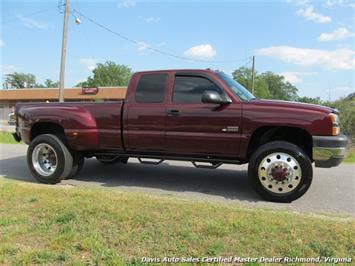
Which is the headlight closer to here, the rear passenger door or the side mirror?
the side mirror

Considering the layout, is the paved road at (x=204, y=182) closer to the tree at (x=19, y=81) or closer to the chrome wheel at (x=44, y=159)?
the chrome wheel at (x=44, y=159)

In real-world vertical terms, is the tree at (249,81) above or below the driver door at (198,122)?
above

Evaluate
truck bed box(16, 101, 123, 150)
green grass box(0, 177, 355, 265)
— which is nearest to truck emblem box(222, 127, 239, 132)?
green grass box(0, 177, 355, 265)

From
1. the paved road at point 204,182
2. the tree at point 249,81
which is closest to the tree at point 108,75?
the tree at point 249,81

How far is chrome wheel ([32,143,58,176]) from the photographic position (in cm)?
667

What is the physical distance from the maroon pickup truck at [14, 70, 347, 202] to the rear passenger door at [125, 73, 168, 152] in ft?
0.05

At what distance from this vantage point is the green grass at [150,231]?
3367mm

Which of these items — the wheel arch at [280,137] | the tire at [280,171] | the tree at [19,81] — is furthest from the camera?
the tree at [19,81]

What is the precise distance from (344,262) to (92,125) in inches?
177

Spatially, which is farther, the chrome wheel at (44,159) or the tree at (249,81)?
the tree at (249,81)

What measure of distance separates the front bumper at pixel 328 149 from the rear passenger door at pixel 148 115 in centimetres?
234

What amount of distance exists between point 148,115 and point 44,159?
7.47ft

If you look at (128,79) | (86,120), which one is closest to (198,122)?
(86,120)

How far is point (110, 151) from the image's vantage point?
6516 millimetres
